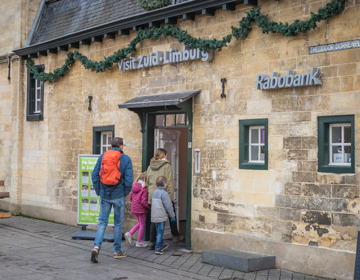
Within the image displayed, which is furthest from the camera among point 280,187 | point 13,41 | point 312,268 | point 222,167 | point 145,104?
point 13,41

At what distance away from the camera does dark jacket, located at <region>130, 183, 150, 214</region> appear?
959 cm

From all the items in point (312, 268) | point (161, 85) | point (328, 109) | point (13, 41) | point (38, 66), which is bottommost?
point (312, 268)

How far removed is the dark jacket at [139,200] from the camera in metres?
9.59

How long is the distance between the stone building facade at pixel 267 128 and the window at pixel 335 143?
0.08 metres

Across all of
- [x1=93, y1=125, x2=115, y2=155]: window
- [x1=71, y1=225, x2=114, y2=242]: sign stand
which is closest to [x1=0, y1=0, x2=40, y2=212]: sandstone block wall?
[x1=93, y1=125, x2=115, y2=155]: window

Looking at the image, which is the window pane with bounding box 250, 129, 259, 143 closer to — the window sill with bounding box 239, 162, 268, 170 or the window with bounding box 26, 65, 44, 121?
the window sill with bounding box 239, 162, 268, 170

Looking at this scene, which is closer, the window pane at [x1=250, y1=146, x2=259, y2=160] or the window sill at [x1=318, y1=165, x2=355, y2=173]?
the window sill at [x1=318, y1=165, x2=355, y2=173]

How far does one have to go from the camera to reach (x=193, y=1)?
907cm

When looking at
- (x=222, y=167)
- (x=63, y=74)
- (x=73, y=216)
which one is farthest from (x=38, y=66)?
(x=222, y=167)

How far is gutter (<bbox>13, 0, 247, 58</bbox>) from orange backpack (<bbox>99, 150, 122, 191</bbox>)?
3293 millimetres

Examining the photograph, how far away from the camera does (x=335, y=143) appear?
7500mm

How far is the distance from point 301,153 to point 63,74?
7.37 meters

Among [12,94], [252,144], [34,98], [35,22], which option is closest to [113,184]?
[252,144]

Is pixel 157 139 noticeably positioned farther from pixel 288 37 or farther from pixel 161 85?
pixel 288 37
